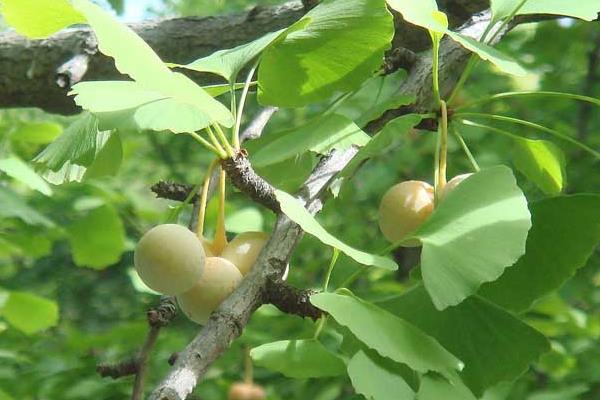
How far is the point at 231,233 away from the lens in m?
1.83

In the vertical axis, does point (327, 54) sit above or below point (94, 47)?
above

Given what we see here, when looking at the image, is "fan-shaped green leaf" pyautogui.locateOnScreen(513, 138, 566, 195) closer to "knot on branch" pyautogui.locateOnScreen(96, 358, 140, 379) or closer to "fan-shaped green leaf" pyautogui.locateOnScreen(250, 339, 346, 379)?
"fan-shaped green leaf" pyautogui.locateOnScreen(250, 339, 346, 379)

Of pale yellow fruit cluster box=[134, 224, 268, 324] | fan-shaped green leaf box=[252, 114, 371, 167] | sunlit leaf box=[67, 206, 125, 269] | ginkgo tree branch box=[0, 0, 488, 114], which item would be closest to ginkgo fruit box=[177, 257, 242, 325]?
pale yellow fruit cluster box=[134, 224, 268, 324]

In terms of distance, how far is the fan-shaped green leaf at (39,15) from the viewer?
0.84 m

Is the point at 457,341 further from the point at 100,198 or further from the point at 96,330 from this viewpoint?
the point at 96,330

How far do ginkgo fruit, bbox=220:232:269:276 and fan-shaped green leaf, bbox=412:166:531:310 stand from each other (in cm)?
19

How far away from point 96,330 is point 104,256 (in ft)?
1.80

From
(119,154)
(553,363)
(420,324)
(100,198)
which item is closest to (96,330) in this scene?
(100,198)

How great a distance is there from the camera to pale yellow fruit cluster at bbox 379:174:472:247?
92 cm

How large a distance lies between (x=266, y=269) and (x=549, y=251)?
0.30 metres

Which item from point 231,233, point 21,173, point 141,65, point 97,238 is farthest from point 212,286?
point 97,238

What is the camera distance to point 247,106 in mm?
3311

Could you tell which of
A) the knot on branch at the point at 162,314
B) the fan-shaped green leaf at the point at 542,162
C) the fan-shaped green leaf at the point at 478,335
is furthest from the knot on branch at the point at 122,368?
the fan-shaped green leaf at the point at 542,162

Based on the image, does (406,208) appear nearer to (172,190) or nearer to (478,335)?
(478,335)
